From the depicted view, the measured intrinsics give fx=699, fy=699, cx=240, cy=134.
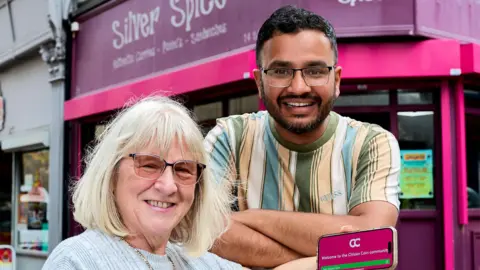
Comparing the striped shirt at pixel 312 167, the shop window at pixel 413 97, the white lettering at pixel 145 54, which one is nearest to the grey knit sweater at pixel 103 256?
the striped shirt at pixel 312 167

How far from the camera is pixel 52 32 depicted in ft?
35.6

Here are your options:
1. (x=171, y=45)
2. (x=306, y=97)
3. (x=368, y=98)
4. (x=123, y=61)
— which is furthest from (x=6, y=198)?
(x=306, y=97)

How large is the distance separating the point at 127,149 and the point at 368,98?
5875 millimetres

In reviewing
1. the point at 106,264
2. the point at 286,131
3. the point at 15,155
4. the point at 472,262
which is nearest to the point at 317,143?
the point at 286,131

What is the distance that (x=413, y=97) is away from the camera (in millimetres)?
7336

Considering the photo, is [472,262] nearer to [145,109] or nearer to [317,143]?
[317,143]

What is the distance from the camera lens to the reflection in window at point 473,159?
298 inches

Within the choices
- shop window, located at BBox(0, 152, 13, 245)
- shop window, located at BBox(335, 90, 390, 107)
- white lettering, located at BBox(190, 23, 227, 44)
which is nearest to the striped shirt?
shop window, located at BBox(335, 90, 390, 107)

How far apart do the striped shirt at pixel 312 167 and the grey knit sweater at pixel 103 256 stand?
0.39 meters

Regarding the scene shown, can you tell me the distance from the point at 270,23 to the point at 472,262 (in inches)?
231

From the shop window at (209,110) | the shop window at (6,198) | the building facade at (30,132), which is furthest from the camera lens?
the shop window at (6,198)

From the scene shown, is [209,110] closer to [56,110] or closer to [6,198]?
[56,110]

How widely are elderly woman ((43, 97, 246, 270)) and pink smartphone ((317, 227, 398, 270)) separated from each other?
0.46 meters

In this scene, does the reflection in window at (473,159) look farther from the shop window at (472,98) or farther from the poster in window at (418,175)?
the poster in window at (418,175)
